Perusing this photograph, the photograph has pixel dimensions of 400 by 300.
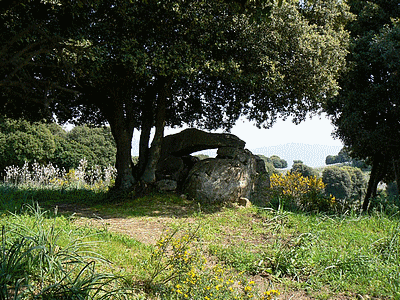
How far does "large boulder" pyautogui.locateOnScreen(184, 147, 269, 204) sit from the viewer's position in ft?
32.2

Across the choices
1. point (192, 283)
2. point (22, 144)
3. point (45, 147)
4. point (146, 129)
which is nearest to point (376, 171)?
point (146, 129)

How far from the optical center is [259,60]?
9305 millimetres

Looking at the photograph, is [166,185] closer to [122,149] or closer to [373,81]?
[122,149]

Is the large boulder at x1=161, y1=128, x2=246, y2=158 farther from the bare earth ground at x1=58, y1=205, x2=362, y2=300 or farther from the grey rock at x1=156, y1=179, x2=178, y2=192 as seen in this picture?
the bare earth ground at x1=58, y1=205, x2=362, y2=300

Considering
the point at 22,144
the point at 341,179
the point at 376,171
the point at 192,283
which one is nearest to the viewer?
the point at 192,283

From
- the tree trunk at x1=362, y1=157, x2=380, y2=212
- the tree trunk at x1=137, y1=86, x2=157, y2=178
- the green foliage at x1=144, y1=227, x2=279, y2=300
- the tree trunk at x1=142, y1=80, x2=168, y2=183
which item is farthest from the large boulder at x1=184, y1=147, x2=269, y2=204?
the tree trunk at x1=362, y1=157, x2=380, y2=212

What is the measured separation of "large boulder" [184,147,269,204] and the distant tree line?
14.5m

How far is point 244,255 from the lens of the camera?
5.09 m

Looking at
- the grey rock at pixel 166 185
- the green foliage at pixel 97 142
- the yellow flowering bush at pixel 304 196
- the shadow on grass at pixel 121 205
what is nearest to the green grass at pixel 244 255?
the shadow on grass at pixel 121 205

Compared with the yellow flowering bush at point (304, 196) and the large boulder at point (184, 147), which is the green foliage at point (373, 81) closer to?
the yellow flowering bush at point (304, 196)

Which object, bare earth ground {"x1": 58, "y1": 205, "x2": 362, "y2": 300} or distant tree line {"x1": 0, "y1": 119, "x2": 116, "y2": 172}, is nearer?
bare earth ground {"x1": 58, "y1": 205, "x2": 362, "y2": 300}

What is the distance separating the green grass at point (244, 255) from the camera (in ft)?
12.3

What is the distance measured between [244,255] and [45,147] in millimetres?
24141

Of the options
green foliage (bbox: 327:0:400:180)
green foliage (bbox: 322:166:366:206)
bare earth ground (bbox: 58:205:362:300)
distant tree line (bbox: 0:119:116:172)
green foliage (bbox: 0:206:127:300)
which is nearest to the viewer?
green foliage (bbox: 0:206:127:300)
